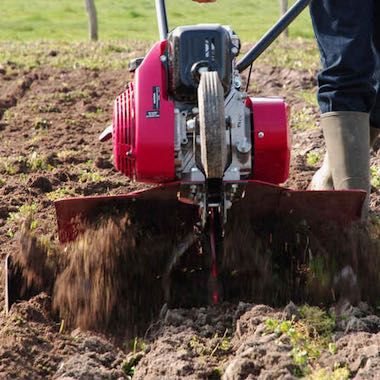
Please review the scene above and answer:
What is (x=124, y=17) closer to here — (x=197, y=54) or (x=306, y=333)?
(x=197, y=54)

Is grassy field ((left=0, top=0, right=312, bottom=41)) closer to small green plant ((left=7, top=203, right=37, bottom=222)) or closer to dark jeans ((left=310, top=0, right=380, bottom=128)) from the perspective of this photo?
small green plant ((left=7, top=203, right=37, bottom=222))

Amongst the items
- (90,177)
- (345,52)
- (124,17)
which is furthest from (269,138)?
(124,17)

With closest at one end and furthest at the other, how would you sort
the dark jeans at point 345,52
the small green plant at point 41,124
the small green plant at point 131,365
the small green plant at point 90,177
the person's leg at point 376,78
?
the small green plant at point 131,365 → the dark jeans at point 345,52 → the person's leg at point 376,78 → the small green plant at point 90,177 → the small green plant at point 41,124

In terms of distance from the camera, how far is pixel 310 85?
7992 mm

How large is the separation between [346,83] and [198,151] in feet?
2.92

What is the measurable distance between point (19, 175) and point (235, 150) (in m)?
2.56

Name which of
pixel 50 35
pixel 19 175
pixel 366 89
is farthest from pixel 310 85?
pixel 50 35

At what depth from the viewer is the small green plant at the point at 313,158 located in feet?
18.4

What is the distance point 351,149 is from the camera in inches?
154

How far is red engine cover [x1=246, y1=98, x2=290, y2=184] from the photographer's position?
3.46 meters

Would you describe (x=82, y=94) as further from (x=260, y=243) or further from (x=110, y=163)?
(x=260, y=243)

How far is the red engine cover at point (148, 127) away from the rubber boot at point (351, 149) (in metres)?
0.88

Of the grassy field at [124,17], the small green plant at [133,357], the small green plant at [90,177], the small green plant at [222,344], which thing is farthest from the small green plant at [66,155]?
the grassy field at [124,17]

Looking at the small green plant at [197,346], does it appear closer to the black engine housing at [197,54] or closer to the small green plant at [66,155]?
the black engine housing at [197,54]
